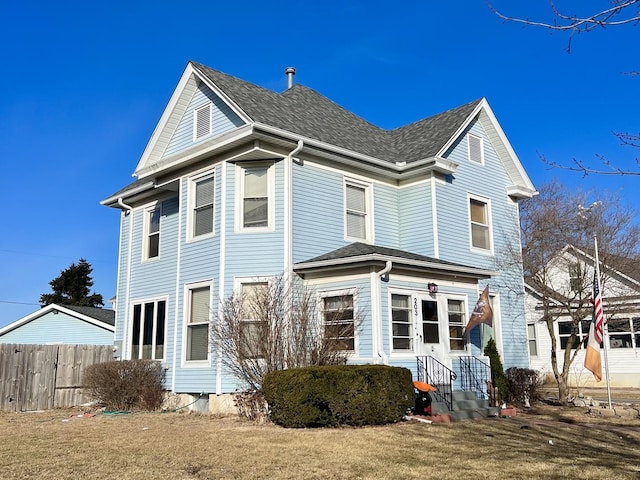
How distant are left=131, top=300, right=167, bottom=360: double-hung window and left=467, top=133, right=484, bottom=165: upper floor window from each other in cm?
1002

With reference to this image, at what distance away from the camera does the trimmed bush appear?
36.8 ft

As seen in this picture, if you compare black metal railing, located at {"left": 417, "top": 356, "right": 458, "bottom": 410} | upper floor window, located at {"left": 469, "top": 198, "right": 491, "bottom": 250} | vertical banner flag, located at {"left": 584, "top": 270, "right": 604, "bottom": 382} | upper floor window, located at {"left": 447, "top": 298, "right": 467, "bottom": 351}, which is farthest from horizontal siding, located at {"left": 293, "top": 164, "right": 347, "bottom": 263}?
vertical banner flag, located at {"left": 584, "top": 270, "right": 604, "bottom": 382}

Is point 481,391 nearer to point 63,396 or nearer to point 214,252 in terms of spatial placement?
point 214,252

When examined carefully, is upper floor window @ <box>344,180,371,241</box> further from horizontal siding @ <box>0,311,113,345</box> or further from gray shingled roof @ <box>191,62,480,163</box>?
horizontal siding @ <box>0,311,113,345</box>

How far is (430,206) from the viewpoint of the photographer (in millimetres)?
17078

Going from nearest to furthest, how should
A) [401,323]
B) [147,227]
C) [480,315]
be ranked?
[401,323] → [480,315] → [147,227]

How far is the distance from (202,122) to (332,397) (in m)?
8.87

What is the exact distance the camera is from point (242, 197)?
15.4m

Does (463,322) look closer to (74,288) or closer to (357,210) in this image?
(357,210)

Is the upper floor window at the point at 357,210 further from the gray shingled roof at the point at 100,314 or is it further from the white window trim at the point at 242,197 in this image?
the gray shingled roof at the point at 100,314

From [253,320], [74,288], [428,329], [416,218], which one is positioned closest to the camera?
[253,320]

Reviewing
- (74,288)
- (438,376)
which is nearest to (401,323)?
(438,376)

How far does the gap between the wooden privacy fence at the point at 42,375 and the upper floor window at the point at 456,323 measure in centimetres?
1008

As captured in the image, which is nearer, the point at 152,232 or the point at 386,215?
the point at 386,215
